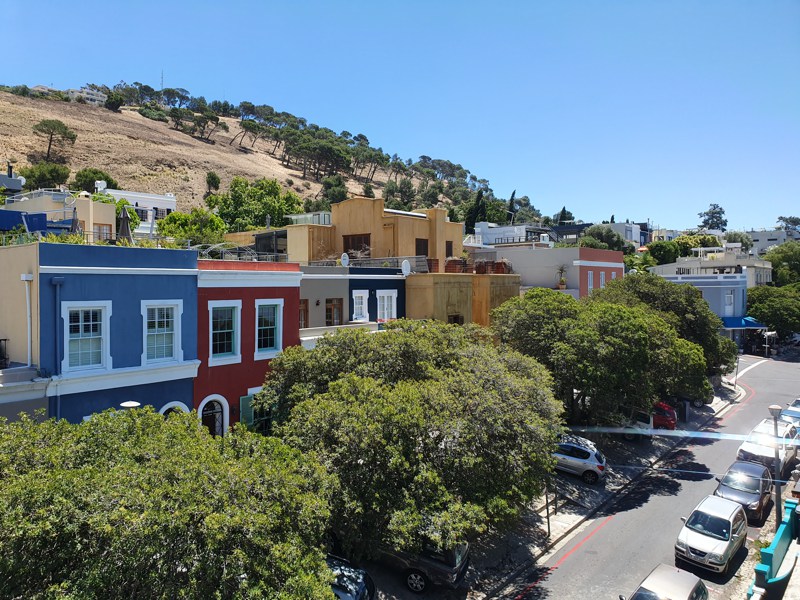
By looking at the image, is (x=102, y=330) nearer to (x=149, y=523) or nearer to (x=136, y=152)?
(x=149, y=523)

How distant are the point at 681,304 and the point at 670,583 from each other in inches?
1016

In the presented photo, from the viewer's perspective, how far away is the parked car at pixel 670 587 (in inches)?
559

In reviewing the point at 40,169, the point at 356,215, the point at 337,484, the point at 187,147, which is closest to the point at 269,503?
the point at 337,484

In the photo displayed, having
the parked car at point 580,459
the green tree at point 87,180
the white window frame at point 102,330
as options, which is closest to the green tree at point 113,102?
the green tree at point 87,180

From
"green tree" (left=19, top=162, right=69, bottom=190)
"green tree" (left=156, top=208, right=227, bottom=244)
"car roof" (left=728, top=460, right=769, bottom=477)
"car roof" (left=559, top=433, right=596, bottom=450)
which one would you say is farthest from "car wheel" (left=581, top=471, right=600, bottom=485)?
"green tree" (left=19, top=162, right=69, bottom=190)

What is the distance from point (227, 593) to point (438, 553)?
8.08 m

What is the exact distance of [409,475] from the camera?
13562 millimetres

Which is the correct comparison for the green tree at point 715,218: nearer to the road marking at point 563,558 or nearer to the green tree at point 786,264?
the green tree at point 786,264

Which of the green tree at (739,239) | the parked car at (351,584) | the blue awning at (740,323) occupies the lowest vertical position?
the parked car at (351,584)

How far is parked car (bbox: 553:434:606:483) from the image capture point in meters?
24.3

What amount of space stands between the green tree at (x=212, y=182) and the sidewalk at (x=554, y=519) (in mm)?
98088

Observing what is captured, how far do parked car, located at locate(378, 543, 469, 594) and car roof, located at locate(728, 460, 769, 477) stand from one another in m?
15.1

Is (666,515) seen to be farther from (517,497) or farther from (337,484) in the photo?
(337,484)

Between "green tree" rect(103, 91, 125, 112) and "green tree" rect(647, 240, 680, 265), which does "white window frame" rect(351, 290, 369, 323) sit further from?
"green tree" rect(103, 91, 125, 112)
